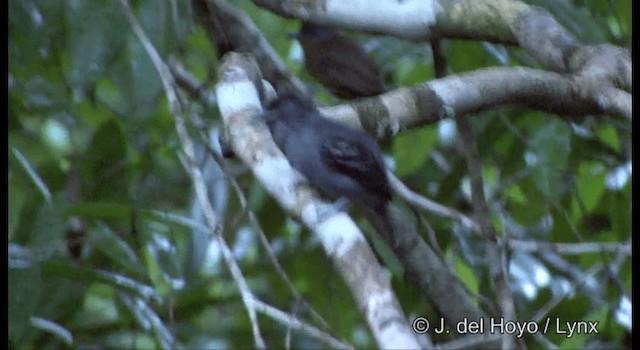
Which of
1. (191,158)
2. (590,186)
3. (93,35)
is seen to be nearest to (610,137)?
(590,186)

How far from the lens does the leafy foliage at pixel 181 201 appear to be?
3.92m

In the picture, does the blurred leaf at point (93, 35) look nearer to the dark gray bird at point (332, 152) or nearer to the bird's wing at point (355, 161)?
the dark gray bird at point (332, 152)

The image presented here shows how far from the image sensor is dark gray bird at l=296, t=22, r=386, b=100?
524 cm

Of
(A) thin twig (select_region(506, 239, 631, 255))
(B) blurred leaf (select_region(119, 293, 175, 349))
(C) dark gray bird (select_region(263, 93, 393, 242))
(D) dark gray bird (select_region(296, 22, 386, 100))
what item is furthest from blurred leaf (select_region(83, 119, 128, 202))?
(A) thin twig (select_region(506, 239, 631, 255))

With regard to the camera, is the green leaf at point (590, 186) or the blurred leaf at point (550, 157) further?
the green leaf at point (590, 186)

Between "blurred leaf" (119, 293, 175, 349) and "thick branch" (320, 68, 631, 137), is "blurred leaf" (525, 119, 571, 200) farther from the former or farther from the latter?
"blurred leaf" (119, 293, 175, 349)

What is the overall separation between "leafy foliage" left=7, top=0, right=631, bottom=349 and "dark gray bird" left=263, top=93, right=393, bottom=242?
47 centimetres

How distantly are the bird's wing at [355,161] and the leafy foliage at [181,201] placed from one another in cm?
50

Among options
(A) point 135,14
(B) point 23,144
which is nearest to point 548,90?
(A) point 135,14

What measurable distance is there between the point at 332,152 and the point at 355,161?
77 mm

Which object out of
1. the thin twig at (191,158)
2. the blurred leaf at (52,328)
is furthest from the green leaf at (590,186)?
the blurred leaf at (52,328)

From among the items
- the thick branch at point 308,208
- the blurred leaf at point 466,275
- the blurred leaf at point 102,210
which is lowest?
the blurred leaf at point 466,275

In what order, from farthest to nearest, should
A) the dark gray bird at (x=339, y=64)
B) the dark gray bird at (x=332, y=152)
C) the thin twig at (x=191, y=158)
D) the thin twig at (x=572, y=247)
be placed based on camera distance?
the dark gray bird at (x=339, y=64) → the thin twig at (x=572, y=247) → the dark gray bird at (x=332, y=152) → the thin twig at (x=191, y=158)

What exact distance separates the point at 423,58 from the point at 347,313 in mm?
1072
